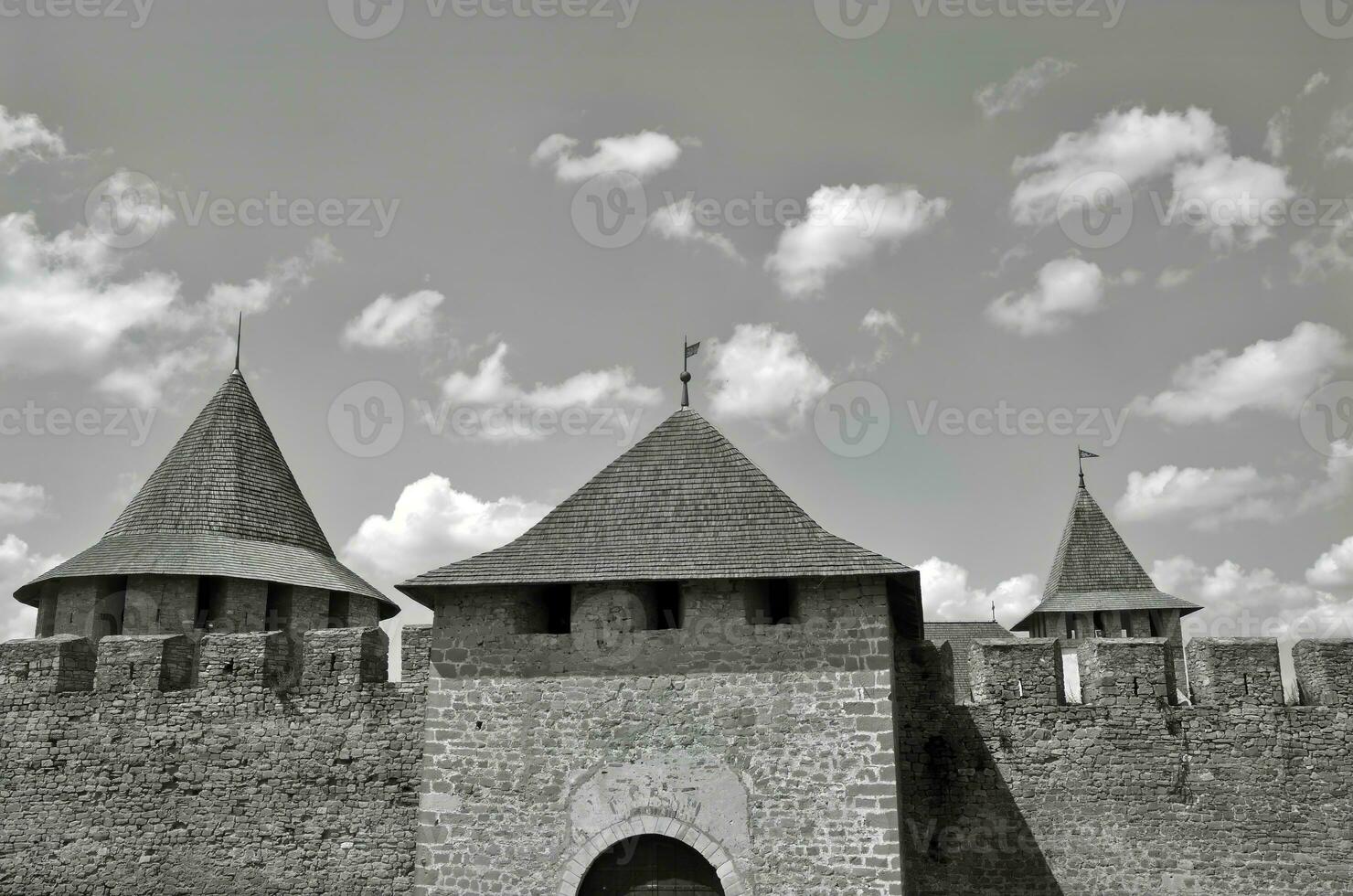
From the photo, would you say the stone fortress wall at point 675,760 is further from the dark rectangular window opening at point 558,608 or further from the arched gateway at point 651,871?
the dark rectangular window opening at point 558,608

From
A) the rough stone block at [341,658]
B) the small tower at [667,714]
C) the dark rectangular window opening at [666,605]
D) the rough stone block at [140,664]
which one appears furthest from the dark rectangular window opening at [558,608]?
the rough stone block at [140,664]

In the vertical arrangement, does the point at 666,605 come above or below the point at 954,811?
above

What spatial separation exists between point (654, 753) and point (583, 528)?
3.11 m

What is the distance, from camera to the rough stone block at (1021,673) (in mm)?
15633

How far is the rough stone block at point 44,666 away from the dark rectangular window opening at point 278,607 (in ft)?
9.49

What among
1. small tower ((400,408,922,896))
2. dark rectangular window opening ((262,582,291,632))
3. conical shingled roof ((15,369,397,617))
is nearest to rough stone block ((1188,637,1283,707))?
small tower ((400,408,922,896))

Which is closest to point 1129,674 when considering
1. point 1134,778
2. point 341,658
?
point 1134,778

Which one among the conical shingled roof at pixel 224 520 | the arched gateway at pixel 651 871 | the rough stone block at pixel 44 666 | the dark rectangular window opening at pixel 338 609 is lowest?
the arched gateway at pixel 651 871

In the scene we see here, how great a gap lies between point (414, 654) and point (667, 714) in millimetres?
4402

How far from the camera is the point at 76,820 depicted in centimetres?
1623

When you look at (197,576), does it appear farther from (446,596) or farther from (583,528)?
(583,528)

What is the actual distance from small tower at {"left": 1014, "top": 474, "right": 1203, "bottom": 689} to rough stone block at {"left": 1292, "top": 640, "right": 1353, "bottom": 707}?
11267 millimetres

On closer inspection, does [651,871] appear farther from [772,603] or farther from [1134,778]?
[1134,778]

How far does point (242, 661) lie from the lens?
16422mm
